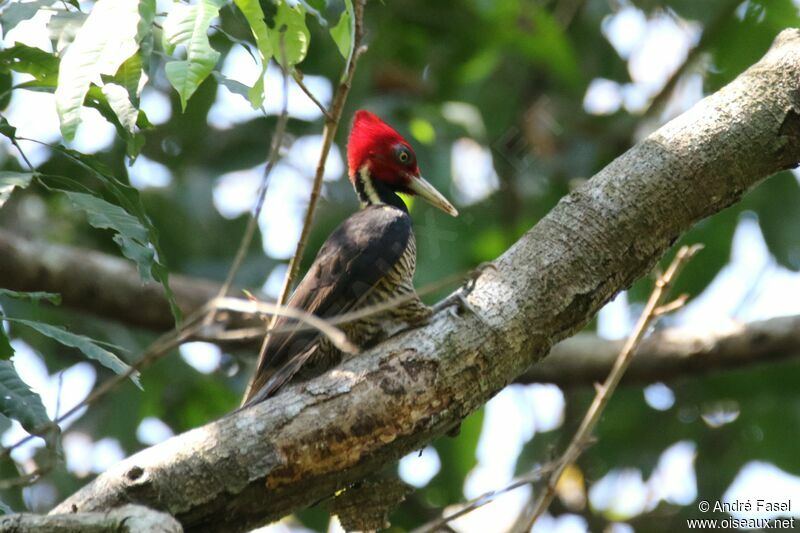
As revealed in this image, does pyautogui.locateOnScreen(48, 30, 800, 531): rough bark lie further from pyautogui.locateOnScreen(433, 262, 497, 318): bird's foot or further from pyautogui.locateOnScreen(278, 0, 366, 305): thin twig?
pyautogui.locateOnScreen(278, 0, 366, 305): thin twig

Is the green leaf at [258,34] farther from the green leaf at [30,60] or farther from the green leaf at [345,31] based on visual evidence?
the green leaf at [30,60]

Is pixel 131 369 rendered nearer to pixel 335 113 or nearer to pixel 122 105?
pixel 122 105

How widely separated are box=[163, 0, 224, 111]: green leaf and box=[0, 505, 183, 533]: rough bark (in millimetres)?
1003

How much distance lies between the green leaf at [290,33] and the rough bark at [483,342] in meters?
0.98

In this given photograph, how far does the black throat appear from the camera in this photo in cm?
494

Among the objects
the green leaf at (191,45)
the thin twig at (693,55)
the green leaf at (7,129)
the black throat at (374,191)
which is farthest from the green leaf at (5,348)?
the thin twig at (693,55)

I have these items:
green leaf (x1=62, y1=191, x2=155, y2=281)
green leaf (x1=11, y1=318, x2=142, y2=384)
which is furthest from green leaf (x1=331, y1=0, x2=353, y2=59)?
green leaf (x1=11, y1=318, x2=142, y2=384)

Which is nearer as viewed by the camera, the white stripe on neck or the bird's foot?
the bird's foot


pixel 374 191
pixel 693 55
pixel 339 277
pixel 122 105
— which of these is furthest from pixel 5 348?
pixel 693 55

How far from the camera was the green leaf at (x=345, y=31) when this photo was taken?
8.61ft

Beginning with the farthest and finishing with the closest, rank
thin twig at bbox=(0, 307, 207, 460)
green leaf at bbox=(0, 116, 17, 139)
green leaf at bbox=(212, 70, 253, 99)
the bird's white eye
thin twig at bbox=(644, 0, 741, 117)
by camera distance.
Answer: thin twig at bbox=(644, 0, 741, 117) < the bird's white eye < green leaf at bbox=(212, 70, 253, 99) < green leaf at bbox=(0, 116, 17, 139) < thin twig at bbox=(0, 307, 207, 460)

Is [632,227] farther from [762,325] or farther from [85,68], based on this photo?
[762,325]

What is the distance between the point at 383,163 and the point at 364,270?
1.05m

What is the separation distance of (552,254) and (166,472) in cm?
136
